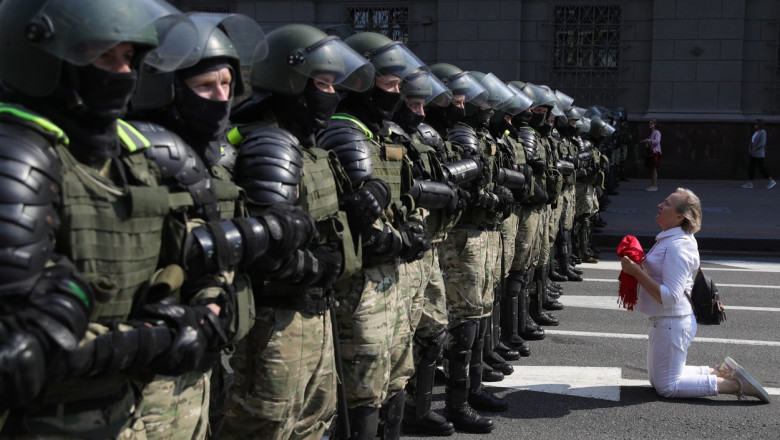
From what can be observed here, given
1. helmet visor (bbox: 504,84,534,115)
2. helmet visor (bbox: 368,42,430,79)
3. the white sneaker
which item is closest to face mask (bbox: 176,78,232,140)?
helmet visor (bbox: 368,42,430,79)

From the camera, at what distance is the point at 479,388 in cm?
633

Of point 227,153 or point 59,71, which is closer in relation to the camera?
point 59,71

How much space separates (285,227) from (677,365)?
4.11m

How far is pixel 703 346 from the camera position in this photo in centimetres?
805

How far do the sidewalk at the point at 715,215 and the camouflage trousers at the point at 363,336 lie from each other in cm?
1088

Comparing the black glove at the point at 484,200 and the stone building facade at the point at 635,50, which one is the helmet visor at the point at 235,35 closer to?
the black glove at the point at 484,200

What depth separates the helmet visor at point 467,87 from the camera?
22.2 ft

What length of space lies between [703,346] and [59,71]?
671cm

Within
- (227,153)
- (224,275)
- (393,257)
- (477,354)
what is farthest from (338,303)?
(477,354)

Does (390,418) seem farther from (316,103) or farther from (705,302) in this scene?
(705,302)

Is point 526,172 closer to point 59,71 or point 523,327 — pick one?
point 523,327

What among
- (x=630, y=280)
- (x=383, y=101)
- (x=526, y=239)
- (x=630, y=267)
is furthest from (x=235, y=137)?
(x=526, y=239)

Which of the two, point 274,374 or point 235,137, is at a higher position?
point 235,137

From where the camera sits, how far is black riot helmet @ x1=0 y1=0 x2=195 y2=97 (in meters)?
2.50
